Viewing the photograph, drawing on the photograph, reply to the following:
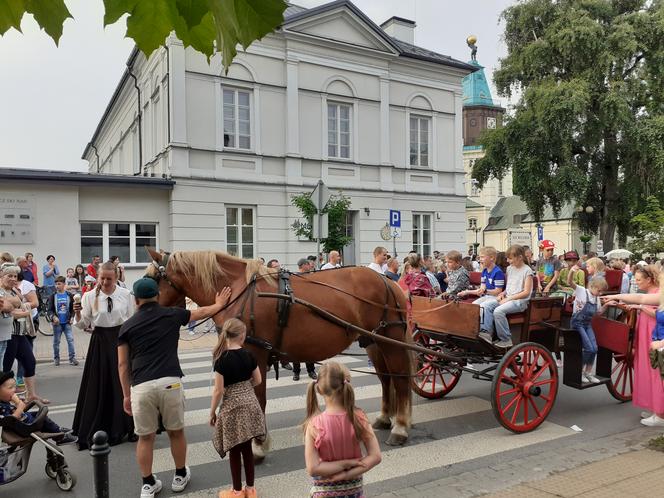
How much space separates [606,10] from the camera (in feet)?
78.4

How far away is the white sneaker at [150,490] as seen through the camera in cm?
407

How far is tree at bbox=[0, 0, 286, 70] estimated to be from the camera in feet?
5.18

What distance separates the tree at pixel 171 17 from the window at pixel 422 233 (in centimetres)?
2032

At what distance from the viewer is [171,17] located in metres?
1.75

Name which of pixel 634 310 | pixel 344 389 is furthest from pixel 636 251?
pixel 344 389

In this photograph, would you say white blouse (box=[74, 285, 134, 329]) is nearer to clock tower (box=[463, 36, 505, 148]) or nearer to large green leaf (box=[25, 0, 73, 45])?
large green leaf (box=[25, 0, 73, 45])

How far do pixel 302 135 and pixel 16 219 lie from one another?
31.9ft

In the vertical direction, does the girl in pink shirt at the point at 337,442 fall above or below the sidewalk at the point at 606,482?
above

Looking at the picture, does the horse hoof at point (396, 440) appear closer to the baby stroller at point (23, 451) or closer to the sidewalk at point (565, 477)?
the sidewalk at point (565, 477)

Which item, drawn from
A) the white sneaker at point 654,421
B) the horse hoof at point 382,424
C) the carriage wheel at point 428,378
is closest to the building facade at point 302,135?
the carriage wheel at point 428,378

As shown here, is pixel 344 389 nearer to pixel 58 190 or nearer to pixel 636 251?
pixel 58 190

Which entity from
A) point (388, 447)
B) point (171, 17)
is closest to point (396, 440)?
point (388, 447)

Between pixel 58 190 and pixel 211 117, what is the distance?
5364 millimetres

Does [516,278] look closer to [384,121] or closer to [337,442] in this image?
[337,442]
